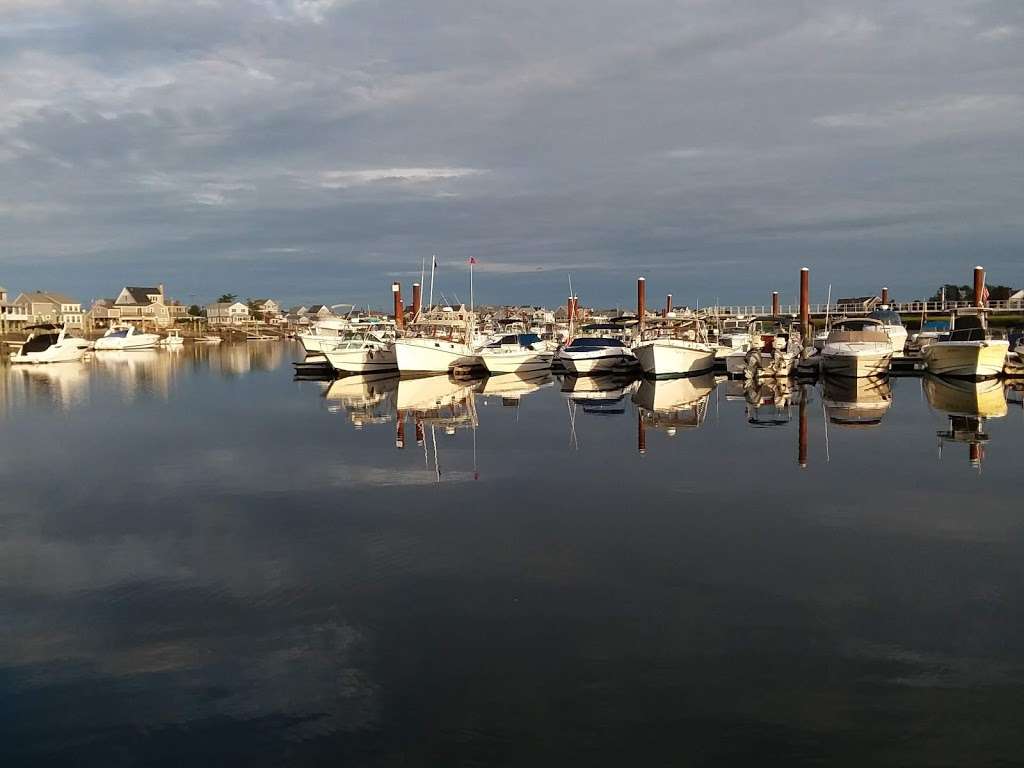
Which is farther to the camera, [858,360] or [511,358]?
[511,358]

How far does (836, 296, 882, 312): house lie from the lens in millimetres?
67775

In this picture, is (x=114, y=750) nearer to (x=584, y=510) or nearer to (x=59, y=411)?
(x=584, y=510)

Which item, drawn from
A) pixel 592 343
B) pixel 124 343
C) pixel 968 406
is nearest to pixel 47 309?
pixel 124 343

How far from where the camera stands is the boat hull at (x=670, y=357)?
37750 millimetres

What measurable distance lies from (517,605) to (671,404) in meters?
20.0

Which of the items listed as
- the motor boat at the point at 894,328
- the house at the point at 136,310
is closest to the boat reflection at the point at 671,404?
the motor boat at the point at 894,328

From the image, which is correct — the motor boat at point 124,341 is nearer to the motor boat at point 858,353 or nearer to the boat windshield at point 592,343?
the boat windshield at point 592,343

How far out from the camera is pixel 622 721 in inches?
243

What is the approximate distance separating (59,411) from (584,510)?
70.5ft

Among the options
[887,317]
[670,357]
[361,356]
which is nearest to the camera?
[670,357]

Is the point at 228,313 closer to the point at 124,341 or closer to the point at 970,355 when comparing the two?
the point at 124,341

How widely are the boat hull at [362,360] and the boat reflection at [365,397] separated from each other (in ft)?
1.24

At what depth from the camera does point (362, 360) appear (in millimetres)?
42344

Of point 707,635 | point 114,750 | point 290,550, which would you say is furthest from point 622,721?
point 290,550
